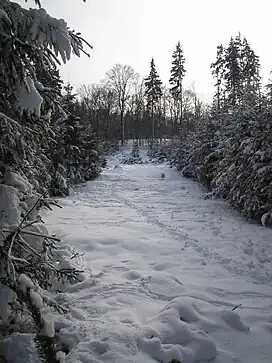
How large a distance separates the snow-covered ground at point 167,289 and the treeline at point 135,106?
1552 inches

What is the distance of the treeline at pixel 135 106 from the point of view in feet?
157

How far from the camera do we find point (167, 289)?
4711 millimetres

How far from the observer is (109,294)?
14.5 feet

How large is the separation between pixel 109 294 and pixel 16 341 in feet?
5.24

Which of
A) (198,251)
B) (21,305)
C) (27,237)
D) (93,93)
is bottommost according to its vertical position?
(198,251)

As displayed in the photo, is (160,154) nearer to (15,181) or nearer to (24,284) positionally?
(15,181)

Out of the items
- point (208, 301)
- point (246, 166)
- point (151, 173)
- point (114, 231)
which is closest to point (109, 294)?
point (208, 301)

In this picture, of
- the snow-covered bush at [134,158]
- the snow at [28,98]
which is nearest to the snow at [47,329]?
the snow at [28,98]

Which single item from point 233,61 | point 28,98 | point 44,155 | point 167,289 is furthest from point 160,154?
point 28,98

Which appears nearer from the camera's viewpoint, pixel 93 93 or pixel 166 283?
pixel 166 283

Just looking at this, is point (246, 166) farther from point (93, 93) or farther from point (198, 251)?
point (93, 93)

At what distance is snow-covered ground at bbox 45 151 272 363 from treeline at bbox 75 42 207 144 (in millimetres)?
39416

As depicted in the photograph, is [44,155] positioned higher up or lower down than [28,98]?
lower down

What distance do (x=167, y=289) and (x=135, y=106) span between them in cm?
5067
